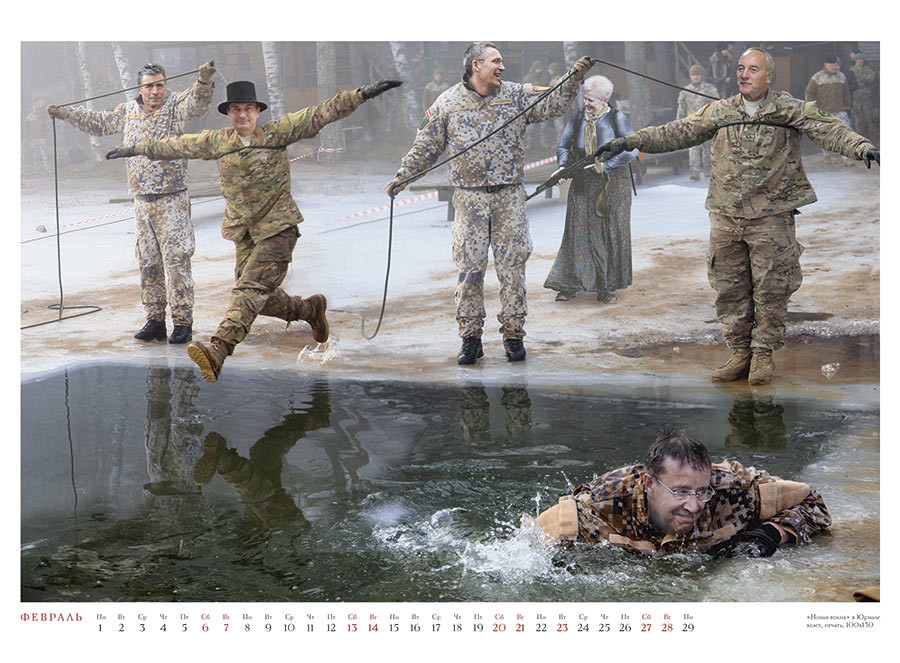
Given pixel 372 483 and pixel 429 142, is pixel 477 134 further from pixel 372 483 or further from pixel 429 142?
pixel 372 483

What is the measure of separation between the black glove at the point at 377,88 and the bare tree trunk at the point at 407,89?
911 mm

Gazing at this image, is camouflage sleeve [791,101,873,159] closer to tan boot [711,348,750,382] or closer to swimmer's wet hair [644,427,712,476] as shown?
tan boot [711,348,750,382]

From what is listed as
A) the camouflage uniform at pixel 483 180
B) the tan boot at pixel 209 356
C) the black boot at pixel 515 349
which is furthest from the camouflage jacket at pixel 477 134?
the tan boot at pixel 209 356

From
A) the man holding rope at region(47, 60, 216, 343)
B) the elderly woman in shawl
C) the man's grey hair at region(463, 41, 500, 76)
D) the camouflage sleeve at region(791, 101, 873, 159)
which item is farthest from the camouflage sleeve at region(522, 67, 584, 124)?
the man holding rope at region(47, 60, 216, 343)

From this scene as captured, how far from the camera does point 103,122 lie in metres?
7.84

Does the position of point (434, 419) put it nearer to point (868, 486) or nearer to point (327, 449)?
point (327, 449)

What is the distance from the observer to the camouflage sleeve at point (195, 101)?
7379 mm

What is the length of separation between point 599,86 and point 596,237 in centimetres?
99

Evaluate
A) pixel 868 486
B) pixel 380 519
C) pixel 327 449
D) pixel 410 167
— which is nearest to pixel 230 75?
pixel 410 167

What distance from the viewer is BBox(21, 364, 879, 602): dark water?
4949mm

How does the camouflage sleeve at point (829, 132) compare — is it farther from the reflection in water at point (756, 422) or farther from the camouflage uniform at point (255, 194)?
the camouflage uniform at point (255, 194)

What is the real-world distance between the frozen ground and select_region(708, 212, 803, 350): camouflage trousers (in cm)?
30

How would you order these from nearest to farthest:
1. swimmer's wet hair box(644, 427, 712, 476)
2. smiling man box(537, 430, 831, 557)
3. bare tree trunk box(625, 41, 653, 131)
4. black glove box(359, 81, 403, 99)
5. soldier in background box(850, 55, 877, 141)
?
swimmer's wet hair box(644, 427, 712, 476) → smiling man box(537, 430, 831, 557) → black glove box(359, 81, 403, 99) → soldier in background box(850, 55, 877, 141) → bare tree trunk box(625, 41, 653, 131)

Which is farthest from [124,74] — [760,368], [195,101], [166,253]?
[760,368]
